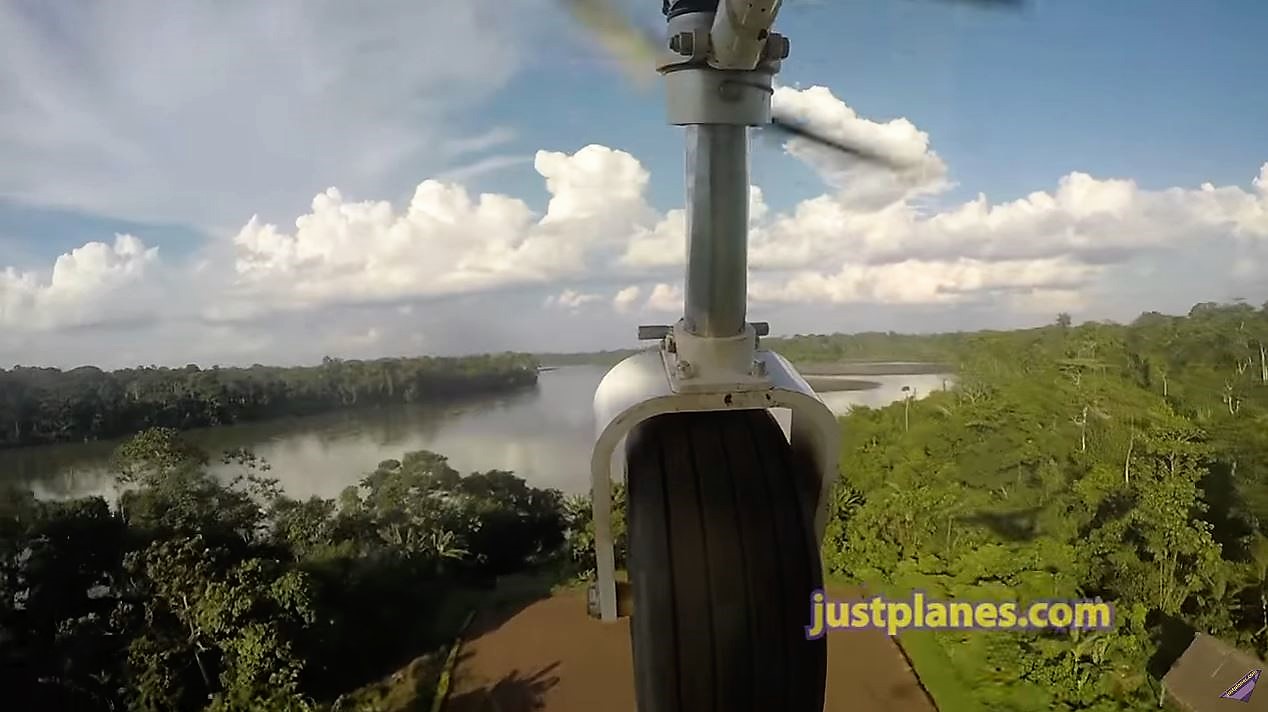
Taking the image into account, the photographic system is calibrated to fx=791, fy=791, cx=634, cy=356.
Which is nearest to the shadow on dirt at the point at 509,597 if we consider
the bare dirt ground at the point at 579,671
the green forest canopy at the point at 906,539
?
the bare dirt ground at the point at 579,671

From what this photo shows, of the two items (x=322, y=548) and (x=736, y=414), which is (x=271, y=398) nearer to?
(x=322, y=548)

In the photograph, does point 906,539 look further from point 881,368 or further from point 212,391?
point 212,391

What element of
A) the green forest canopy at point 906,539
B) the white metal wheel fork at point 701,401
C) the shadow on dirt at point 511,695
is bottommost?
the shadow on dirt at point 511,695

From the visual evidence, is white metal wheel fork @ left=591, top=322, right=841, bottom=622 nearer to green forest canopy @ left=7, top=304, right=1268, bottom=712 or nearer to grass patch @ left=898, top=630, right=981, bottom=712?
green forest canopy @ left=7, top=304, right=1268, bottom=712

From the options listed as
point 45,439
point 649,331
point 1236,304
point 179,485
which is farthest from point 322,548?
point 1236,304

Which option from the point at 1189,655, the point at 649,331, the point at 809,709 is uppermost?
the point at 649,331

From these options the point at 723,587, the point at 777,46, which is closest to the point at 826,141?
the point at 777,46

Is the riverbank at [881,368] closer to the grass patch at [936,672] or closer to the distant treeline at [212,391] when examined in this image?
the grass patch at [936,672]
